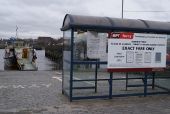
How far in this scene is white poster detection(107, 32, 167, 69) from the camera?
10211 mm

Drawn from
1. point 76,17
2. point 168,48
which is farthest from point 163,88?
point 76,17

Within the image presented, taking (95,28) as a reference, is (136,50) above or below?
below

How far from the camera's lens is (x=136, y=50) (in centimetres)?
1049

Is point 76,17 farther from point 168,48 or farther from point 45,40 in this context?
point 45,40

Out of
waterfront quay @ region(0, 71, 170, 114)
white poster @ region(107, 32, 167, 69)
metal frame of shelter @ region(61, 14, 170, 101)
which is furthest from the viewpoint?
white poster @ region(107, 32, 167, 69)

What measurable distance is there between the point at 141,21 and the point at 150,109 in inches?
125

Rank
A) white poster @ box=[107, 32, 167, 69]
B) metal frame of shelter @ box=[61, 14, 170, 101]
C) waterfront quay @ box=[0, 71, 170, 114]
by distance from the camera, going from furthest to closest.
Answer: white poster @ box=[107, 32, 167, 69]
metal frame of shelter @ box=[61, 14, 170, 101]
waterfront quay @ box=[0, 71, 170, 114]

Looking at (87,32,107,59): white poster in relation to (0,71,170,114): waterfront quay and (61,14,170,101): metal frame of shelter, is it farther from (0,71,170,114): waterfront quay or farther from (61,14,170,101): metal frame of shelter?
(0,71,170,114): waterfront quay

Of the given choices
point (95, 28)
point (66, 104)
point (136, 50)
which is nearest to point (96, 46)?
point (95, 28)

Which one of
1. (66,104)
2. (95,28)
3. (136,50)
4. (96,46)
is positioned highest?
(95,28)

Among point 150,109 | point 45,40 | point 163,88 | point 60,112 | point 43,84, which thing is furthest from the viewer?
point 45,40

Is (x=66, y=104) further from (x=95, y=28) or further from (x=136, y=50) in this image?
(x=136, y=50)

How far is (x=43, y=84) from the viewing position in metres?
14.0

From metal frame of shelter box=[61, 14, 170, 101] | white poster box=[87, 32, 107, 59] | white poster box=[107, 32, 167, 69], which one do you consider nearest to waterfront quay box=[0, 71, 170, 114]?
metal frame of shelter box=[61, 14, 170, 101]
